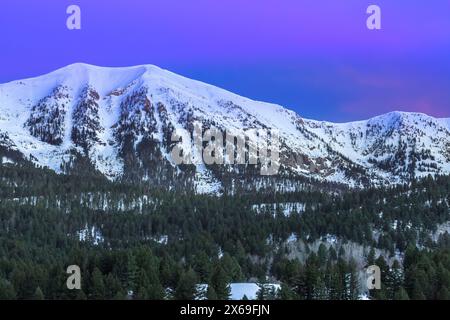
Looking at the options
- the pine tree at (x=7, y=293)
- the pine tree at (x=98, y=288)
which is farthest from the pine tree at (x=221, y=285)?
the pine tree at (x=7, y=293)

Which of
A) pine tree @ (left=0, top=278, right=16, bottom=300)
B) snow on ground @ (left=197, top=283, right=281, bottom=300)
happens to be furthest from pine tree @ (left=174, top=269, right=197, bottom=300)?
pine tree @ (left=0, top=278, right=16, bottom=300)

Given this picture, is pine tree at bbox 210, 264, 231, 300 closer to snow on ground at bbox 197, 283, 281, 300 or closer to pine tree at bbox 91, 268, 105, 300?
snow on ground at bbox 197, 283, 281, 300

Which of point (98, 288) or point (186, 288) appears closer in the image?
point (186, 288)

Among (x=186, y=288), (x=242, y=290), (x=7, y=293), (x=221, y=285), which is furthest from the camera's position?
(x=242, y=290)

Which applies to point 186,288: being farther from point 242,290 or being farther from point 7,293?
point 7,293

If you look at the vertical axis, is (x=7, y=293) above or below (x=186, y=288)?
below

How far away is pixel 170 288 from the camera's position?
106438 millimetres

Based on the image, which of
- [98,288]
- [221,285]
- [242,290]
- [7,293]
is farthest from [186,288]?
[7,293]

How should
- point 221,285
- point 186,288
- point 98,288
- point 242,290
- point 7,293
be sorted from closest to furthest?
point 186,288 < point 221,285 < point 98,288 < point 7,293 < point 242,290

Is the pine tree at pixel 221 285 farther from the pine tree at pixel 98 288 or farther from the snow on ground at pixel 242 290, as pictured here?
the pine tree at pixel 98 288
